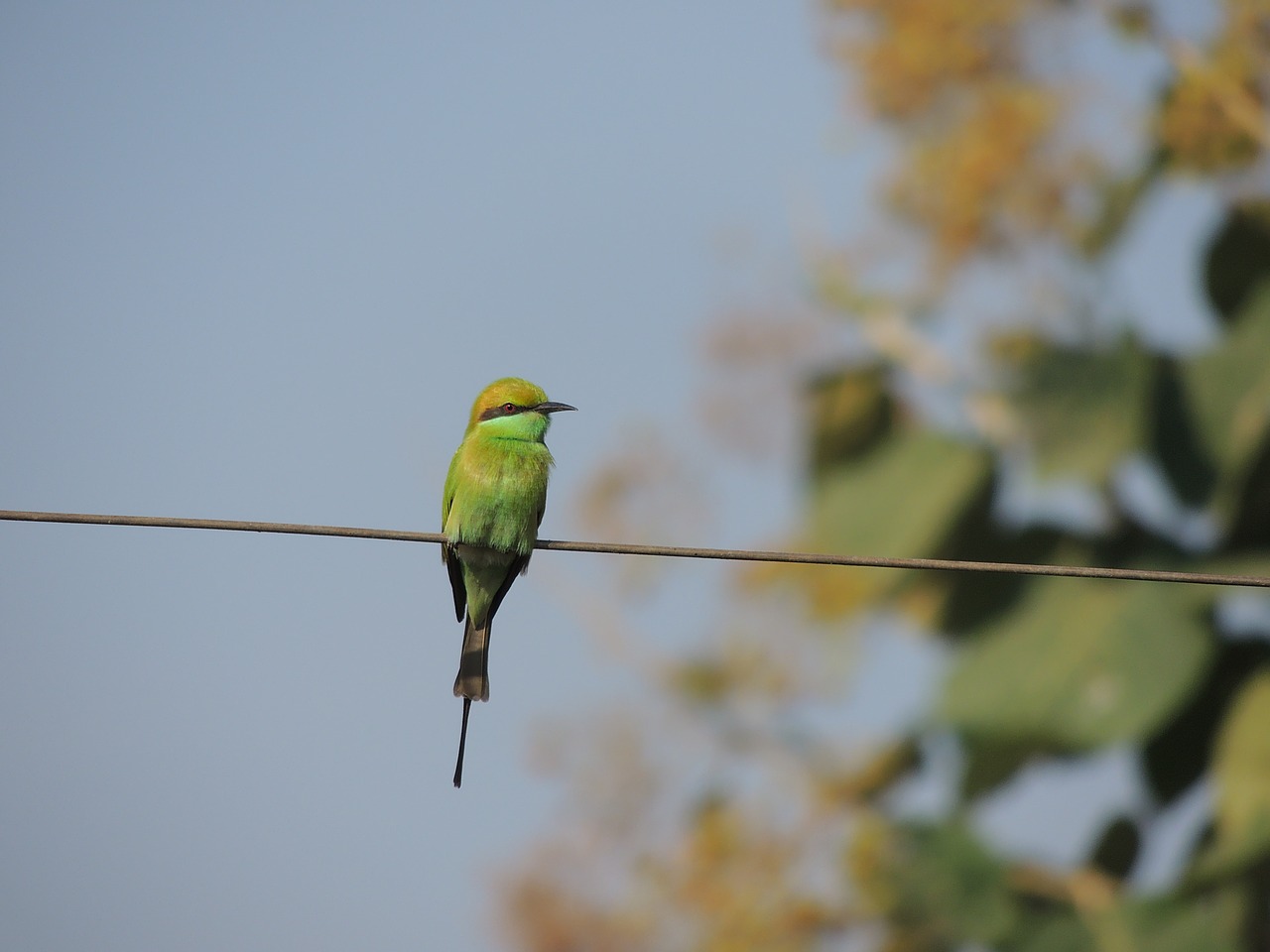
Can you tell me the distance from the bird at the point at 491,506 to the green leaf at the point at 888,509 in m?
2.82

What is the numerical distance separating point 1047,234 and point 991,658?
6.03 ft

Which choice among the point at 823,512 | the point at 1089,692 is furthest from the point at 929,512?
the point at 1089,692

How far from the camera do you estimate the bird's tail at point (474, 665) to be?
3.52 meters

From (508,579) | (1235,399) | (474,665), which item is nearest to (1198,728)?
(1235,399)

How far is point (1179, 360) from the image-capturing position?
6668 mm

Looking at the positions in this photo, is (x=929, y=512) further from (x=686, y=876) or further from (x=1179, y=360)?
(x=686, y=876)

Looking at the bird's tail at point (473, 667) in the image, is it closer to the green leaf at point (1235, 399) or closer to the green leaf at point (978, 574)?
the green leaf at point (978, 574)

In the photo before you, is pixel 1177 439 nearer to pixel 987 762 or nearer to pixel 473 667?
pixel 987 762

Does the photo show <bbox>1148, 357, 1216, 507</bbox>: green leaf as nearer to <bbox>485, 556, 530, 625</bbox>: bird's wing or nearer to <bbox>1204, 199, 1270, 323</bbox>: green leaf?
<bbox>1204, 199, 1270, 323</bbox>: green leaf

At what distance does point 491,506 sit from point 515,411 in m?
0.30

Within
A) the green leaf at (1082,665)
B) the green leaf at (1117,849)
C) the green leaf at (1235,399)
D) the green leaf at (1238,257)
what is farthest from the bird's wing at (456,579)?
the green leaf at (1238,257)

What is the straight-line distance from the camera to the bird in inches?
142

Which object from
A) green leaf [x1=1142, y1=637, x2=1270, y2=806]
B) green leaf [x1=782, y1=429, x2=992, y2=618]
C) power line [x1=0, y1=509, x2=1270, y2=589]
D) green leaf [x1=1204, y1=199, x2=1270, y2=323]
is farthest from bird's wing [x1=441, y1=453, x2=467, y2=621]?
green leaf [x1=1204, y1=199, x2=1270, y2=323]

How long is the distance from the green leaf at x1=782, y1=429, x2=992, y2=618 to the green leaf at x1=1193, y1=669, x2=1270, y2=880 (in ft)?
4.74
